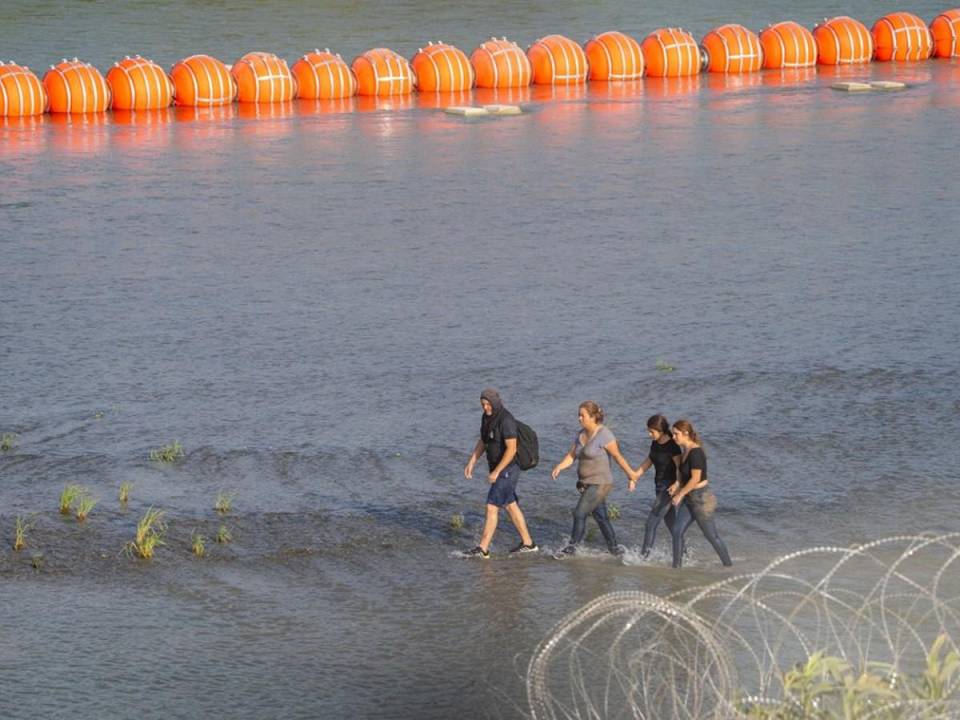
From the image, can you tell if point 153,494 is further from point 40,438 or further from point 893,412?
point 893,412

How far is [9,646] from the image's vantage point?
11.5 meters

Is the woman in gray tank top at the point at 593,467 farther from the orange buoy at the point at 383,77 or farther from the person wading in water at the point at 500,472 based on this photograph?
the orange buoy at the point at 383,77

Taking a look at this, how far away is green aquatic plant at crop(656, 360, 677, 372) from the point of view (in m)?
18.6

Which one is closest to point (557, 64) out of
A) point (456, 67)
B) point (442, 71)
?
point (456, 67)

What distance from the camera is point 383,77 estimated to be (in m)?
44.0

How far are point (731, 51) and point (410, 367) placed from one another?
1240 inches

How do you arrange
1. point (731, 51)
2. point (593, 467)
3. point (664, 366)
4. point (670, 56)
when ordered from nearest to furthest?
1. point (593, 467)
2. point (664, 366)
3. point (670, 56)
4. point (731, 51)

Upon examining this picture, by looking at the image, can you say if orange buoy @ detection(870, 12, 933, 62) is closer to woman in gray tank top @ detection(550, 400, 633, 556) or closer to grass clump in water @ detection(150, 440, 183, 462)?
grass clump in water @ detection(150, 440, 183, 462)

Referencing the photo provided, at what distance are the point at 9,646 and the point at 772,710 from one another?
19.8 feet

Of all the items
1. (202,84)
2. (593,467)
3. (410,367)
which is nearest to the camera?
(593,467)

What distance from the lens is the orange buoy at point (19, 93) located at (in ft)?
129

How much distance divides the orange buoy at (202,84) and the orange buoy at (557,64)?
8.51m

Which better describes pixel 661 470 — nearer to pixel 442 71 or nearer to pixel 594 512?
pixel 594 512

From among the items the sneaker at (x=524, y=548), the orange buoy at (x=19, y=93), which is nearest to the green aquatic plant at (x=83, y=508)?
the sneaker at (x=524, y=548)
